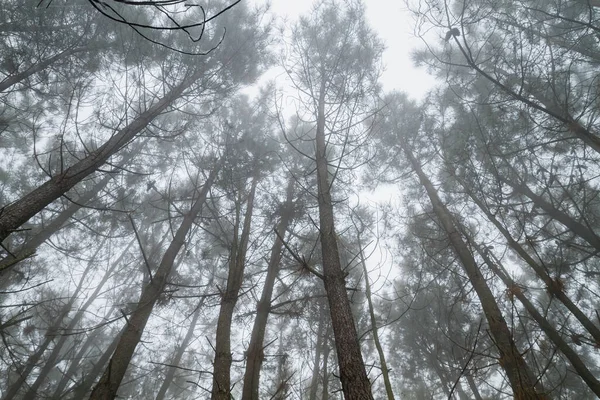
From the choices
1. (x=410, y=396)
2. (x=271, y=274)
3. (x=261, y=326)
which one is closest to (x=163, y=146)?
(x=271, y=274)

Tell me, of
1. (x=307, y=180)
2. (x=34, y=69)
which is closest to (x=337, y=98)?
(x=307, y=180)

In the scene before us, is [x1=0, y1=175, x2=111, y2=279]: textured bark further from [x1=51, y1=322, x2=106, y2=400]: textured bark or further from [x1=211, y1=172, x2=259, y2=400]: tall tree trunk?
[x1=211, y1=172, x2=259, y2=400]: tall tree trunk

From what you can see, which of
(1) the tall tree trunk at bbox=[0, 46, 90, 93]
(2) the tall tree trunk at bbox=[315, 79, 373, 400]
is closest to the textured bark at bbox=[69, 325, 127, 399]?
(2) the tall tree trunk at bbox=[315, 79, 373, 400]

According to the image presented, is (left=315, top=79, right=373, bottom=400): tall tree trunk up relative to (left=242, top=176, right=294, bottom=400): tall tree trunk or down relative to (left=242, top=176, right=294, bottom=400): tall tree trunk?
down

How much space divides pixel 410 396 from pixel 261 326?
22.5m

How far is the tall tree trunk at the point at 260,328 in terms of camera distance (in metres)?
4.89

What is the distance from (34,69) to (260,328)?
6827 millimetres

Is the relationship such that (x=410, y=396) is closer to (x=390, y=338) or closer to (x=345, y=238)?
(x=390, y=338)

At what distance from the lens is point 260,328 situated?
5695 millimetres

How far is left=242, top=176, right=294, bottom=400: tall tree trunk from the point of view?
4887mm

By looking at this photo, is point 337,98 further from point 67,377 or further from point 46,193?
point 67,377

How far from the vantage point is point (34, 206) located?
3096 mm

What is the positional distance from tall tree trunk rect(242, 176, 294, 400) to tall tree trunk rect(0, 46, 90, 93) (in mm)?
5475

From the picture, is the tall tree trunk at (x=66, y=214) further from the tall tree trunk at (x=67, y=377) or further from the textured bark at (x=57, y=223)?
the tall tree trunk at (x=67, y=377)
